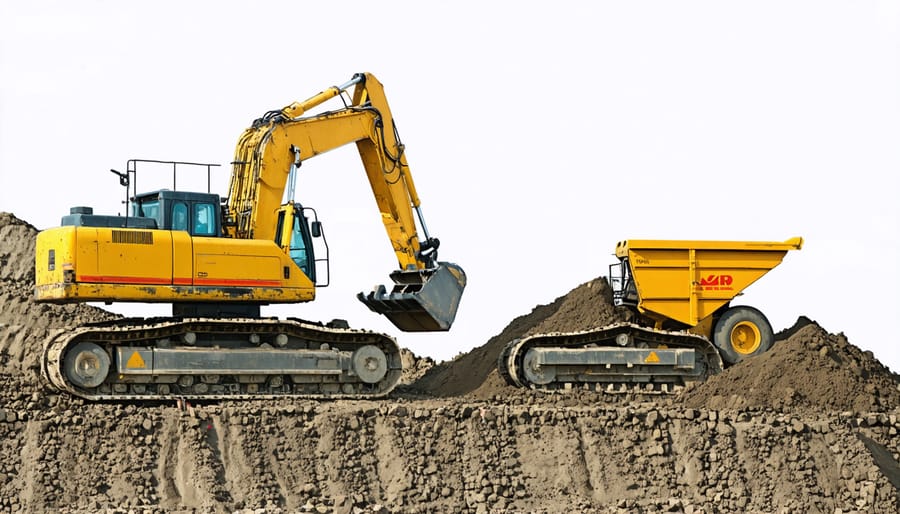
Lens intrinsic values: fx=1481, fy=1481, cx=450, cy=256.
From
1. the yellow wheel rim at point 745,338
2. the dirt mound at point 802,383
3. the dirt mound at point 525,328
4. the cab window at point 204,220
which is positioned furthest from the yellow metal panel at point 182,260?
the yellow wheel rim at point 745,338

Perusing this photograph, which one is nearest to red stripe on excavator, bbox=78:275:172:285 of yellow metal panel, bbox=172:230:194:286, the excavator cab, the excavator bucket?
yellow metal panel, bbox=172:230:194:286

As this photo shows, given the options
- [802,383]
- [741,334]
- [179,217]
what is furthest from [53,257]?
[741,334]

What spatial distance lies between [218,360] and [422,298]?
3.60m

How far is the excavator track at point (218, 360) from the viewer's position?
19688mm

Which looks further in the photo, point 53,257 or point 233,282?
point 233,282

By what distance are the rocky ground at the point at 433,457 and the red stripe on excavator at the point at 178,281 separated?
1.65 metres

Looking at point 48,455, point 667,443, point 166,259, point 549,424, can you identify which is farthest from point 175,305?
point 667,443

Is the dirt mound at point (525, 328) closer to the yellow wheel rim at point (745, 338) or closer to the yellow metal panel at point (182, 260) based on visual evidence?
the yellow wheel rim at point (745, 338)

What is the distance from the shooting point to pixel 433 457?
1844 centimetres

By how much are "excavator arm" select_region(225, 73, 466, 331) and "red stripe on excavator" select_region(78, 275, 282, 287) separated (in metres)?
0.78

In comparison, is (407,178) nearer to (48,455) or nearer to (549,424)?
(549,424)

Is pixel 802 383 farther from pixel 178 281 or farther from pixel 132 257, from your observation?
pixel 132 257

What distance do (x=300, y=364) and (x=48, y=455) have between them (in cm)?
410

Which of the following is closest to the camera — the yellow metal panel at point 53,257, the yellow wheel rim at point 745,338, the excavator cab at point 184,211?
the yellow metal panel at point 53,257
